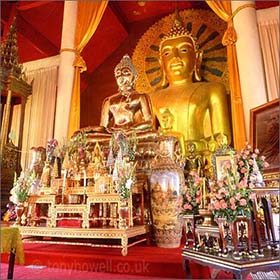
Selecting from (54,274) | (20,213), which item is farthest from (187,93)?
(54,274)

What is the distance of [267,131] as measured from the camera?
121 inches

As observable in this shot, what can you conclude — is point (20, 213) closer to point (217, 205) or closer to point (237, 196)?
point (217, 205)

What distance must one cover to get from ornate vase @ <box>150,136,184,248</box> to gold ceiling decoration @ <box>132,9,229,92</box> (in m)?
3.19

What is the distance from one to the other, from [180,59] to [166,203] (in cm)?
344

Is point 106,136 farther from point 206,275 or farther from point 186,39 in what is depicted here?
point 186,39

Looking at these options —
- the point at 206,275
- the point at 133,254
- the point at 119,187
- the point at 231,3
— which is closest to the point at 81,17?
the point at 231,3

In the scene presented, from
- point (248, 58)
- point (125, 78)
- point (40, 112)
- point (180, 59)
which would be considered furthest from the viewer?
point (40, 112)

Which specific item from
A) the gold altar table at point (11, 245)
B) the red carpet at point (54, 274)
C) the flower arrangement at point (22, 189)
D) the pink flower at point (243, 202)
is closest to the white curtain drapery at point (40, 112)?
the flower arrangement at point (22, 189)

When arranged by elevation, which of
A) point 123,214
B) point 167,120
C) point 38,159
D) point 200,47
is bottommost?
point 123,214

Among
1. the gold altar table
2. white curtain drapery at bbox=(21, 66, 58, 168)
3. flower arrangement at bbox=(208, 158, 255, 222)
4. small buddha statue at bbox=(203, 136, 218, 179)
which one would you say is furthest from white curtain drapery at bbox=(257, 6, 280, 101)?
white curtain drapery at bbox=(21, 66, 58, 168)

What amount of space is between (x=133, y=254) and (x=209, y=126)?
328cm

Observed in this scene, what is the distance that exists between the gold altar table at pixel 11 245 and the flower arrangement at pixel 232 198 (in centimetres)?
113

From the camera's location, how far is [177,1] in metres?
5.67

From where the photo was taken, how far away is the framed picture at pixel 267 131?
296cm
